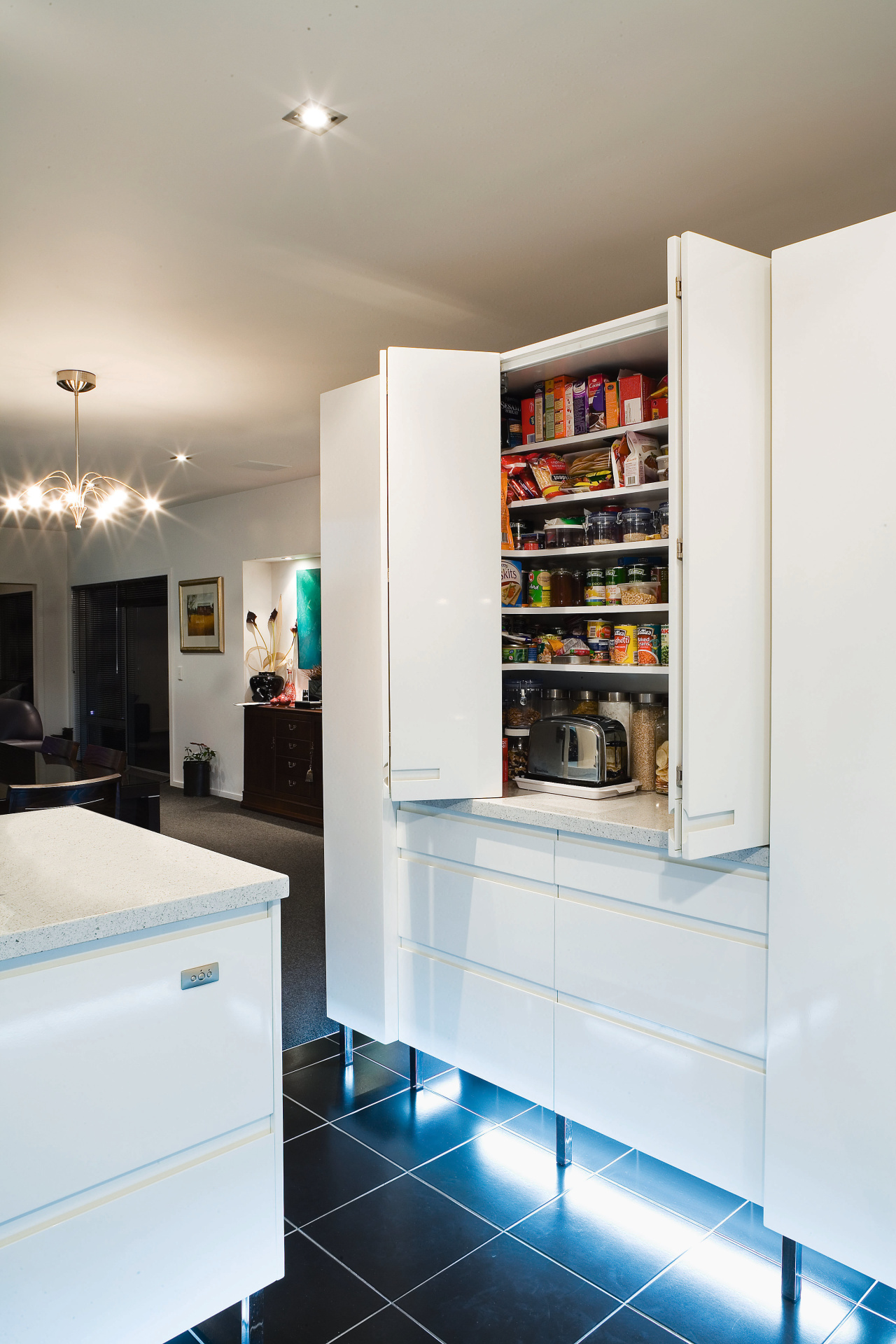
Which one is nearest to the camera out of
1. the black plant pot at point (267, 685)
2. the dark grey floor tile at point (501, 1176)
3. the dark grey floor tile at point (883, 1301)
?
the dark grey floor tile at point (883, 1301)

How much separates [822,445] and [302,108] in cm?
143

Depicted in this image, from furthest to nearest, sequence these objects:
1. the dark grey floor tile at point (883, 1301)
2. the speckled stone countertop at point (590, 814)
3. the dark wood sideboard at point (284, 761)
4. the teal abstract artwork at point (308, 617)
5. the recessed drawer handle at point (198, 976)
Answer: the teal abstract artwork at point (308, 617), the dark wood sideboard at point (284, 761), the speckled stone countertop at point (590, 814), the dark grey floor tile at point (883, 1301), the recessed drawer handle at point (198, 976)

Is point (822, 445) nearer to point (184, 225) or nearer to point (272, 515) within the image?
point (184, 225)

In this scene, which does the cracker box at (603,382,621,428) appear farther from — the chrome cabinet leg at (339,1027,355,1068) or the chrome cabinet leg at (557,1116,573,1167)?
the chrome cabinet leg at (339,1027,355,1068)

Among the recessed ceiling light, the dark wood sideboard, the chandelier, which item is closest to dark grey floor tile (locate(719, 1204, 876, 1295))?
the recessed ceiling light

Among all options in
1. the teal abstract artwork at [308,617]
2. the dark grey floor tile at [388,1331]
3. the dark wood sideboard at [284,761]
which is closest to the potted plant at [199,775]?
the dark wood sideboard at [284,761]

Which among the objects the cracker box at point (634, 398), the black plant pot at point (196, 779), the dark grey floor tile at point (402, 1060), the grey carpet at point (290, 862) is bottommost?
the dark grey floor tile at point (402, 1060)

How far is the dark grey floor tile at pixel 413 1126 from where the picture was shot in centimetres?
247

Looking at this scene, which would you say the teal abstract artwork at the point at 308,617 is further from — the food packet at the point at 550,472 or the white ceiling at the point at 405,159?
the food packet at the point at 550,472

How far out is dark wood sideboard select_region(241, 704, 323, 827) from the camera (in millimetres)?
6492

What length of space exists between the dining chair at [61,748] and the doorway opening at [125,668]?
3177 millimetres

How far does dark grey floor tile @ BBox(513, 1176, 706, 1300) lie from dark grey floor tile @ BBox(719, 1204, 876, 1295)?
0.09 m

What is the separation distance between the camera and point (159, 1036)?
4.96 feet

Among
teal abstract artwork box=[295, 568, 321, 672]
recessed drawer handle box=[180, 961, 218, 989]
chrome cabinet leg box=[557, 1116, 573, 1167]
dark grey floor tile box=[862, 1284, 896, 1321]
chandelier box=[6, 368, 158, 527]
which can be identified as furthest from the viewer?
teal abstract artwork box=[295, 568, 321, 672]
